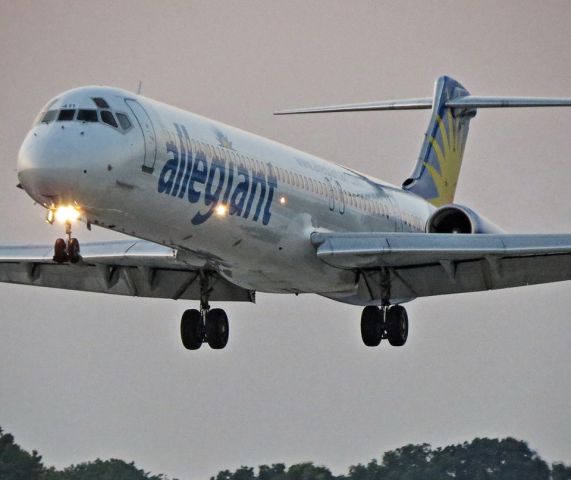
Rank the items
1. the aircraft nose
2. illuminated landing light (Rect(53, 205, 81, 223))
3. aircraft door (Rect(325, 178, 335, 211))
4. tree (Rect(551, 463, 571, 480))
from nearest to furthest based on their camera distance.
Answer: the aircraft nose, illuminated landing light (Rect(53, 205, 81, 223)), aircraft door (Rect(325, 178, 335, 211)), tree (Rect(551, 463, 571, 480))

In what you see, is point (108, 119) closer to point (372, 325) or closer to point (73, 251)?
point (73, 251)

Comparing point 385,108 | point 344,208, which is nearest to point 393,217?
point 344,208

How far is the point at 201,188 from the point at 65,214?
297 cm

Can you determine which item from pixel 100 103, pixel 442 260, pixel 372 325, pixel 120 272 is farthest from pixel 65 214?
pixel 442 260

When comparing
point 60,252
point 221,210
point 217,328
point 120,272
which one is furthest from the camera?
point 120,272

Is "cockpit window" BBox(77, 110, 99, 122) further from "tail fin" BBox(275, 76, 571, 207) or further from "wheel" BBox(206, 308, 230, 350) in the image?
"tail fin" BBox(275, 76, 571, 207)

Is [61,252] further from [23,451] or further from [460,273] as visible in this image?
[23,451]

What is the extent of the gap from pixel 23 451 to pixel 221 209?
14707 mm

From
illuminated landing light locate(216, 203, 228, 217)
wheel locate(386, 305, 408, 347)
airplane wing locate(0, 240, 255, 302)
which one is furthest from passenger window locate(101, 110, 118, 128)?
wheel locate(386, 305, 408, 347)

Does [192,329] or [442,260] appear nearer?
[442,260]

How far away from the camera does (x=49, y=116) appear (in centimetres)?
3169

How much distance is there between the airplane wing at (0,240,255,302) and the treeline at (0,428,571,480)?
6207mm

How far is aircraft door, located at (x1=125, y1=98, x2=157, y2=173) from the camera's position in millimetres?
32250

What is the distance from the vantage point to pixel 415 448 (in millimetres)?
47000
